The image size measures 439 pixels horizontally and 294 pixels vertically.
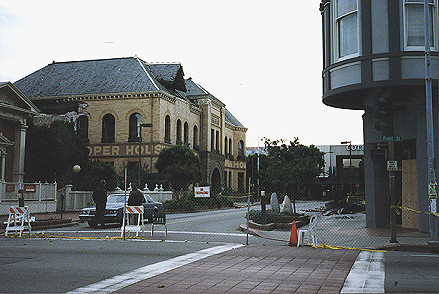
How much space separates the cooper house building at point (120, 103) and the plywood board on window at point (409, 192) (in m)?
26.8

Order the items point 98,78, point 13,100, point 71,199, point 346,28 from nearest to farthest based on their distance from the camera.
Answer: point 346,28
point 13,100
point 71,199
point 98,78

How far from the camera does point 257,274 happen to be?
8.37 m

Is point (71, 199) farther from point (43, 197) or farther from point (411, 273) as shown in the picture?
point (411, 273)

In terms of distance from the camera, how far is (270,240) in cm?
1550

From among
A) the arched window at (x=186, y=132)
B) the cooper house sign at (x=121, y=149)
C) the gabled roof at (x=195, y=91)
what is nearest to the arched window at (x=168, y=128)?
the cooper house sign at (x=121, y=149)

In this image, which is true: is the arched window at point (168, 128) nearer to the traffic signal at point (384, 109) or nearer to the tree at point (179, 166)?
the tree at point (179, 166)

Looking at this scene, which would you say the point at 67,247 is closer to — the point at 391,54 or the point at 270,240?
the point at 270,240

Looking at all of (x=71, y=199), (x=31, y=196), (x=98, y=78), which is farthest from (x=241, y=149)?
(x=31, y=196)

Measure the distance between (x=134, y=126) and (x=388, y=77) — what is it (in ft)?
103

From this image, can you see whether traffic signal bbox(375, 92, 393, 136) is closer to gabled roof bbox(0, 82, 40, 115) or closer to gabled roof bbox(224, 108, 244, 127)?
gabled roof bbox(0, 82, 40, 115)

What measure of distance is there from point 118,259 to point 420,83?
36.9 ft

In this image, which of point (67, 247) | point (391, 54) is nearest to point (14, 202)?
point (67, 247)

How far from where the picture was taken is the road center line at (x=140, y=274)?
7.11 meters

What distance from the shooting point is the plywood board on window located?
1765 cm
